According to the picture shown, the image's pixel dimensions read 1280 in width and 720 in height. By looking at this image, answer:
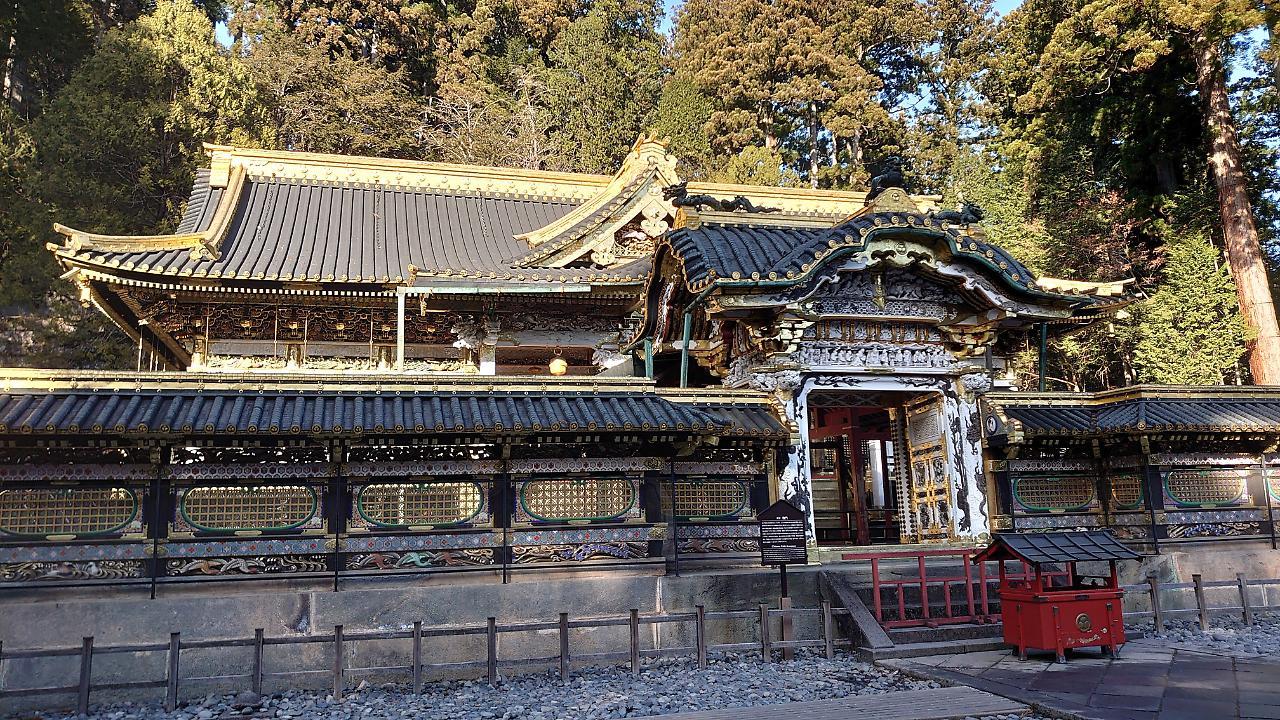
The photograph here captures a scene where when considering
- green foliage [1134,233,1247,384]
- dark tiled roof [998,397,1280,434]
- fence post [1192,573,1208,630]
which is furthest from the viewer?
green foliage [1134,233,1247,384]

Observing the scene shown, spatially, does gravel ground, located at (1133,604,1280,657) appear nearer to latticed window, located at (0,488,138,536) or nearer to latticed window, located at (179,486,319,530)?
latticed window, located at (179,486,319,530)

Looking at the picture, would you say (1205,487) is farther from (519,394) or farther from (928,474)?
(519,394)

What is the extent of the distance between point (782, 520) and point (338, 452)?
5.81m

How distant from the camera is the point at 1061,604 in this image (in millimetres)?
10172

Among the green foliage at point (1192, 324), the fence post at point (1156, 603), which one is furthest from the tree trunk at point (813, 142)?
the fence post at point (1156, 603)

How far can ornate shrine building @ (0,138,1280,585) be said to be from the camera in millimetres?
10719

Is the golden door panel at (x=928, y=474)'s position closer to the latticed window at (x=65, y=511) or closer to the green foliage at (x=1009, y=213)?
the latticed window at (x=65, y=511)

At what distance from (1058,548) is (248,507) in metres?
10.1

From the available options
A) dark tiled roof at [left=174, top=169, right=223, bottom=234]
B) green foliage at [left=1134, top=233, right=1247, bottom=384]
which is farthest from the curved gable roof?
green foliage at [left=1134, top=233, right=1247, bottom=384]

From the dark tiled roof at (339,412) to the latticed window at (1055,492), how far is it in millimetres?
5539

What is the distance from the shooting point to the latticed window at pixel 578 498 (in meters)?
11.9

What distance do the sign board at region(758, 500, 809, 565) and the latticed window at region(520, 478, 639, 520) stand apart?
199 cm

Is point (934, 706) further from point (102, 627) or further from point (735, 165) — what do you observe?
point (735, 165)

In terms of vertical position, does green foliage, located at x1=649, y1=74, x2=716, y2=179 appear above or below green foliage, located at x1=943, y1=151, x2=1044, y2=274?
above
